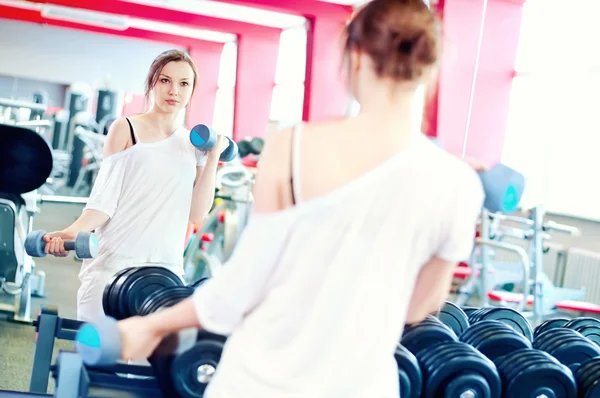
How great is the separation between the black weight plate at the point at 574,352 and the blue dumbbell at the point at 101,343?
157 centimetres

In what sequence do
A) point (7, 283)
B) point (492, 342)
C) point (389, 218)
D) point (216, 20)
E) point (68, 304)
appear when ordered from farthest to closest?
point (216, 20), point (68, 304), point (7, 283), point (492, 342), point (389, 218)

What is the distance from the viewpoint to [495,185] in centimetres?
158

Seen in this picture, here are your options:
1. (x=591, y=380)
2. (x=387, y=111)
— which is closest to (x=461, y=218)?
(x=387, y=111)

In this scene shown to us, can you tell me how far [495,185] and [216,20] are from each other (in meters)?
11.5

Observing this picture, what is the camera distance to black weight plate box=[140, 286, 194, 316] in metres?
1.87

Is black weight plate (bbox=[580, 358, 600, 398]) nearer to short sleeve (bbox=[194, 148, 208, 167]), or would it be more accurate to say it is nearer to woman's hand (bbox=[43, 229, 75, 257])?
short sleeve (bbox=[194, 148, 208, 167])

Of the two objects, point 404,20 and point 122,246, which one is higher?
point 404,20

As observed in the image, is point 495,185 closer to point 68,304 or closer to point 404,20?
point 404,20

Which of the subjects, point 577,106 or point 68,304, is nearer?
point 68,304

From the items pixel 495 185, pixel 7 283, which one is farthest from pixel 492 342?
pixel 7 283

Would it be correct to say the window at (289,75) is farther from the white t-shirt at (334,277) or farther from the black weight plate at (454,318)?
the white t-shirt at (334,277)

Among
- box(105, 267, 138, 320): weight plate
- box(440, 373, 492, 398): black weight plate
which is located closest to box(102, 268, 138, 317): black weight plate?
box(105, 267, 138, 320): weight plate

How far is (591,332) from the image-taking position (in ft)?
8.14

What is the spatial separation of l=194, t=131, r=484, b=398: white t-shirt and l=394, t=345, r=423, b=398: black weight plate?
808 millimetres
